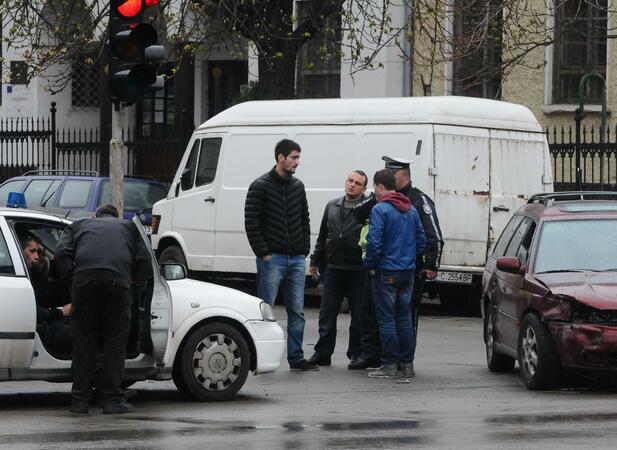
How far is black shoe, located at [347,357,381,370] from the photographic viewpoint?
14266 mm

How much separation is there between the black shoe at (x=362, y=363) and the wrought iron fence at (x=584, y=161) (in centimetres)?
932

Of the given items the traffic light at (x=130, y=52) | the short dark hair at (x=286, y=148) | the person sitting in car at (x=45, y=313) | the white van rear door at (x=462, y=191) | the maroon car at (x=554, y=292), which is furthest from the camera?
the white van rear door at (x=462, y=191)

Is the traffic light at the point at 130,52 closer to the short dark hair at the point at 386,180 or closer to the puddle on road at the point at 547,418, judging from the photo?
the short dark hair at the point at 386,180

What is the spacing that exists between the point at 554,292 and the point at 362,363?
2.35m

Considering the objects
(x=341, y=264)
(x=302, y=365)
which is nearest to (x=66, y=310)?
(x=302, y=365)

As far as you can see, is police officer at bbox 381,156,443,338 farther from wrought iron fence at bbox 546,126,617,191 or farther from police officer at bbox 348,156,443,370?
wrought iron fence at bbox 546,126,617,191

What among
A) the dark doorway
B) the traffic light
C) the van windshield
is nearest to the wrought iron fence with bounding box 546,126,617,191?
the van windshield

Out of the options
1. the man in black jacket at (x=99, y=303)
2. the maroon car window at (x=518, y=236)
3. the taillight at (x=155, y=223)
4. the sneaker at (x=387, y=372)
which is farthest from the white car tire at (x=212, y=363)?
the taillight at (x=155, y=223)

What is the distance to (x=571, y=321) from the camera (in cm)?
1230

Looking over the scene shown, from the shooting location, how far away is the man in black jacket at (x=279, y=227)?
14031mm

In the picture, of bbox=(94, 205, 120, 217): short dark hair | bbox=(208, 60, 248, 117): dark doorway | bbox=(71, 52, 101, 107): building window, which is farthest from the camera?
bbox=(71, 52, 101, 107): building window

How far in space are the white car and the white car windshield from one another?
2368 mm

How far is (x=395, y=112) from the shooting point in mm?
20031

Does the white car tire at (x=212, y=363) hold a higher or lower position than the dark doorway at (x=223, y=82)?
lower
